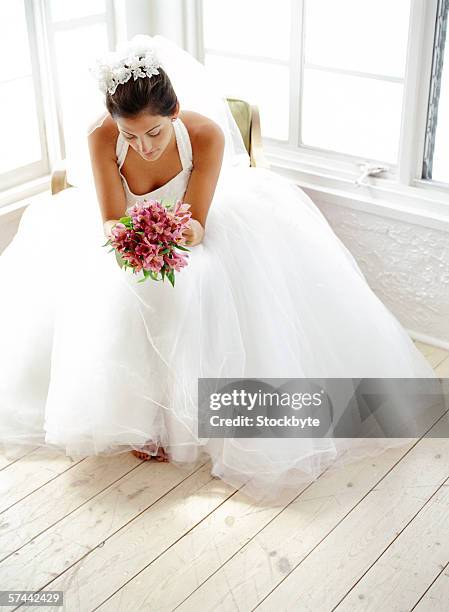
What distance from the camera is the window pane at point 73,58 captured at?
3275mm

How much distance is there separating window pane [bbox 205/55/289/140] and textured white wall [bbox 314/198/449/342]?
43cm

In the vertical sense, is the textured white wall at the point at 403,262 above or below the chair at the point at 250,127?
below

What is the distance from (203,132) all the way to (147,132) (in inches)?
10.6

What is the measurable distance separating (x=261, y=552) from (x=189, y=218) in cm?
98

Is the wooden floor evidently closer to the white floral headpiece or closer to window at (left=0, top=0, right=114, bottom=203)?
the white floral headpiece

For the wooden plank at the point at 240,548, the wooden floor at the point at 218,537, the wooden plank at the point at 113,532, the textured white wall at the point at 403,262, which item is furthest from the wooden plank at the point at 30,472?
the textured white wall at the point at 403,262

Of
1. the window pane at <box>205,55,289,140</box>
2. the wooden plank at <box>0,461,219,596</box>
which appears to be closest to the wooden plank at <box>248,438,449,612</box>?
the wooden plank at <box>0,461,219,596</box>

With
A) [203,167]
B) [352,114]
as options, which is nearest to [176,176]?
[203,167]

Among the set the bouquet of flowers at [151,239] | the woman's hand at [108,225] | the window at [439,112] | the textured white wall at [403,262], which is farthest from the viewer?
the textured white wall at [403,262]

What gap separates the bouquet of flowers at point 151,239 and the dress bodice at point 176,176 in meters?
0.31

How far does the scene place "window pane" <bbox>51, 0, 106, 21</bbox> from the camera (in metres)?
3.20

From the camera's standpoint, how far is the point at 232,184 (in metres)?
2.85

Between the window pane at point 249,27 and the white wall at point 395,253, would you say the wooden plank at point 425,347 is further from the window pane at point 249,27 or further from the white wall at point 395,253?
the window pane at point 249,27

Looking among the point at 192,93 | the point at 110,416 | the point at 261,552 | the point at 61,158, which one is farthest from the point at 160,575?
the point at 61,158
